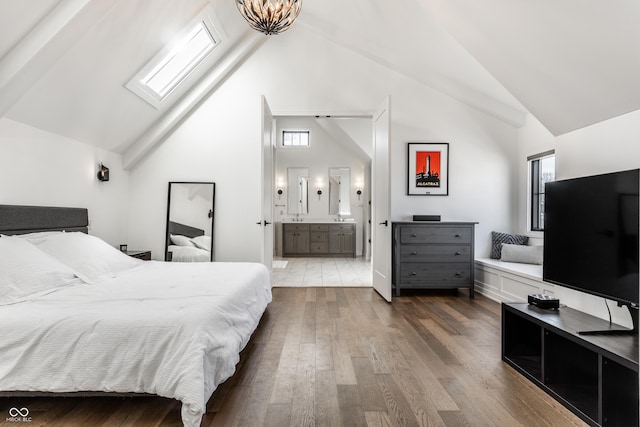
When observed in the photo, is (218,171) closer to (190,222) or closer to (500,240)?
(190,222)

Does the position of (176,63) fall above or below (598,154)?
above

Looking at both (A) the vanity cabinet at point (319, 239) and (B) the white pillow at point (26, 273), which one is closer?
(B) the white pillow at point (26, 273)

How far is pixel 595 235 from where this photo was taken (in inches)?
81.2

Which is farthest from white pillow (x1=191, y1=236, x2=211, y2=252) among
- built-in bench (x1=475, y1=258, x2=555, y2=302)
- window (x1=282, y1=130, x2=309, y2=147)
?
window (x1=282, y1=130, x2=309, y2=147)

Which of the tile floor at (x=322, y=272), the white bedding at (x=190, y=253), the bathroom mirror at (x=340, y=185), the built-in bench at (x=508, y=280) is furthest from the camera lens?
the bathroom mirror at (x=340, y=185)

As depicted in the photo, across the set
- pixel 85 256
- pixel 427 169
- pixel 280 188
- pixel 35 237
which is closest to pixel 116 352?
pixel 85 256

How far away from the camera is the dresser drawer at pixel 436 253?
14.8ft

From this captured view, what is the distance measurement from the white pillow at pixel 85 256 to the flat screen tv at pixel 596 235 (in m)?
3.17

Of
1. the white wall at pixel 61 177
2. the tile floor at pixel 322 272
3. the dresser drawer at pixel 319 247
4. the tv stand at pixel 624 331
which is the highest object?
the white wall at pixel 61 177

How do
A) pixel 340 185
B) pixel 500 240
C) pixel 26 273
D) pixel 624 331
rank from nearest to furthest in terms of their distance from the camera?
pixel 624 331 → pixel 26 273 → pixel 500 240 → pixel 340 185

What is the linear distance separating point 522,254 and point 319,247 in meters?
4.78

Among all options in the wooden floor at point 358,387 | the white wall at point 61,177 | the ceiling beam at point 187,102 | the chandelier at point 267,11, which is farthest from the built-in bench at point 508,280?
the white wall at point 61,177

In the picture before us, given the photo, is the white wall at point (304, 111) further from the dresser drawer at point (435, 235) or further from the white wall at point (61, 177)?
the dresser drawer at point (435, 235)

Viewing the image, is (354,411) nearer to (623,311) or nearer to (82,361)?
(82,361)
